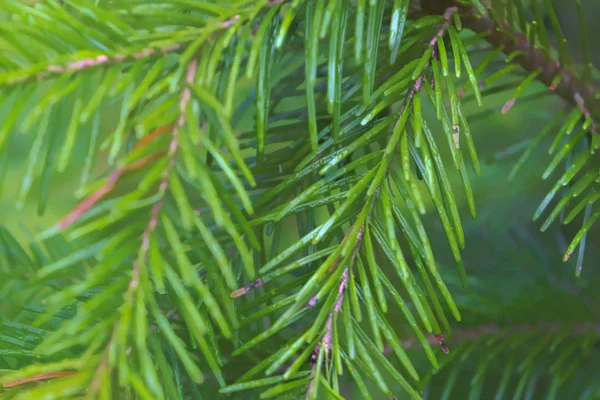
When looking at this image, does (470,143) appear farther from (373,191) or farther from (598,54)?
(598,54)

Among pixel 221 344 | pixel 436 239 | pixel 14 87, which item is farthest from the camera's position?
pixel 436 239

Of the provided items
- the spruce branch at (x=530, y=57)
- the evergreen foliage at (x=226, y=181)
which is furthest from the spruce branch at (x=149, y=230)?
the spruce branch at (x=530, y=57)

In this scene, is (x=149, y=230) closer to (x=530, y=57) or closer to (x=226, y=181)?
(x=226, y=181)

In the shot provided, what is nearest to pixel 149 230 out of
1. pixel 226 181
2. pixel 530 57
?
pixel 226 181

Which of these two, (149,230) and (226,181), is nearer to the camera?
(149,230)

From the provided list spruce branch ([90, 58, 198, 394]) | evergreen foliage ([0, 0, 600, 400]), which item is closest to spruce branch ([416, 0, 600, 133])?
evergreen foliage ([0, 0, 600, 400])

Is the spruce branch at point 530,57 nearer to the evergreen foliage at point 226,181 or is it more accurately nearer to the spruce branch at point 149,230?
the evergreen foliage at point 226,181

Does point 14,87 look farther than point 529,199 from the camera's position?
No

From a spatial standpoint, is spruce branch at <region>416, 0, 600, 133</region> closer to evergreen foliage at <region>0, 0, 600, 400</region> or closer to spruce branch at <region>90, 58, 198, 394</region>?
evergreen foliage at <region>0, 0, 600, 400</region>

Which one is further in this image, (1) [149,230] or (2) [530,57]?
(2) [530,57]

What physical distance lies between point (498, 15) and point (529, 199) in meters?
0.27

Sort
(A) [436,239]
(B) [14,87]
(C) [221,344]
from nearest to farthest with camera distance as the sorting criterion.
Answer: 1. (B) [14,87]
2. (C) [221,344]
3. (A) [436,239]

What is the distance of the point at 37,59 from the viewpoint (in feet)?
0.53

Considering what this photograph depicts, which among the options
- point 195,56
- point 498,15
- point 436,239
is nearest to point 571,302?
point 436,239
